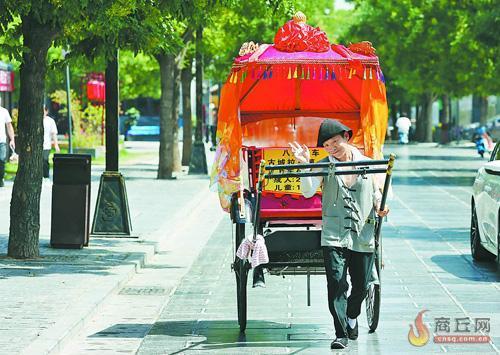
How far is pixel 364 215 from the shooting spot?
9.66 metres

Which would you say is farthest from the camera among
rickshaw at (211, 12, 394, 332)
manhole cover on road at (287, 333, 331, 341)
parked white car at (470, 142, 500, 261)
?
parked white car at (470, 142, 500, 261)

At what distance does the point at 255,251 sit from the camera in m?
9.86

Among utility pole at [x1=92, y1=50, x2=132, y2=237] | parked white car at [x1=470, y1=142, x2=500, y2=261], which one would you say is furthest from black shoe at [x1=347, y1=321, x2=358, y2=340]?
utility pole at [x1=92, y1=50, x2=132, y2=237]

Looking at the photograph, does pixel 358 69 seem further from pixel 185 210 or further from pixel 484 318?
pixel 185 210

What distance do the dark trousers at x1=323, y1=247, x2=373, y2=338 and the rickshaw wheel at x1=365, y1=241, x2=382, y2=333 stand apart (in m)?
0.32

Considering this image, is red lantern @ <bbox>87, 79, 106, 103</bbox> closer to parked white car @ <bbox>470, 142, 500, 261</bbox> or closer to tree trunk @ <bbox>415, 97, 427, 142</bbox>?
tree trunk @ <bbox>415, 97, 427, 142</bbox>

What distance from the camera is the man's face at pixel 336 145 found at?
9688 millimetres

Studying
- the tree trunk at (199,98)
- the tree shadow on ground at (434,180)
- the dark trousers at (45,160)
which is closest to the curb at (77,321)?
the dark trousers at (45,160)

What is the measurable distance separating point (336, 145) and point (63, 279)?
4.53 meters

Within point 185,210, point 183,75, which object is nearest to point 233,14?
point 183,75

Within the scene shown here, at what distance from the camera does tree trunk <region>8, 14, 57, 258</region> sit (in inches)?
597

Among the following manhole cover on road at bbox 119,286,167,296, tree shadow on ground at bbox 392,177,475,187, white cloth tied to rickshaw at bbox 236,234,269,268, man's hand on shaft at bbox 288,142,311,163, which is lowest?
tree shadow on ground at bbox 392,177,475,187

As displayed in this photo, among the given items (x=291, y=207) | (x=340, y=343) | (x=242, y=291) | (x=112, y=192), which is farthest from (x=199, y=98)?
(x=340, y=343)

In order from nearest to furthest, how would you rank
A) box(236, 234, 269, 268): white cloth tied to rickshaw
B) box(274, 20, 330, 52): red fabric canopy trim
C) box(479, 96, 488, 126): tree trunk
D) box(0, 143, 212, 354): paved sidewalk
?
box(236, 234, 269, 268): white cloth tied to rickshaw, box(0, 143, 212, 354): paved sidewalk, box(274, 20, 330, 52): red fabric canopy trim, box(479, 96, 488, 126): tree trunk
